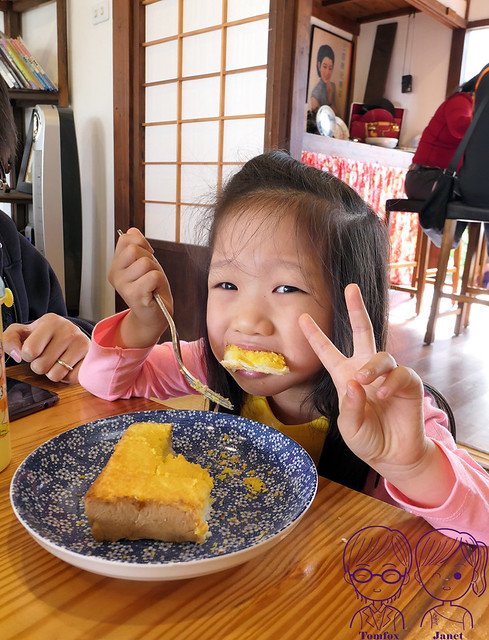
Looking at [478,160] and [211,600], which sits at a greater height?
[478,160]

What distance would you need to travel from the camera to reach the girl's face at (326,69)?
5316 mm

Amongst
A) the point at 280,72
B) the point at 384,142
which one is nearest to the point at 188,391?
the point at 280,72

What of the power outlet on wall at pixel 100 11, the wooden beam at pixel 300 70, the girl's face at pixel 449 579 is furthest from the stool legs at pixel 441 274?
the girl's face at pixel 449 579

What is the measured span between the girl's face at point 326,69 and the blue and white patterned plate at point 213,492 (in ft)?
17.5

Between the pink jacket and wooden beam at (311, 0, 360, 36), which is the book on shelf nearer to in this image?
wooden beam at (311, 0, 360, 36)

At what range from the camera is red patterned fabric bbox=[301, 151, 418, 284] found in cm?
363

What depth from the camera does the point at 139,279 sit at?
33.4 inches

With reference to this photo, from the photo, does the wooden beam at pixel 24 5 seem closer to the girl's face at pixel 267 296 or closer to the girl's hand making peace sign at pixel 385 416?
the girl's face at pixel 267 296

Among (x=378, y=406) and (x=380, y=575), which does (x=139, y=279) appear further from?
(x=380, y=575)

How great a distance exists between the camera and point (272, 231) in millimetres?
838

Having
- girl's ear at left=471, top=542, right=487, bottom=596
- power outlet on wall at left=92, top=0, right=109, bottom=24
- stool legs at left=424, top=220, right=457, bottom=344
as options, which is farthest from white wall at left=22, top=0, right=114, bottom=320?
girl's ear at left=471, top=542, right=487, bottom=596

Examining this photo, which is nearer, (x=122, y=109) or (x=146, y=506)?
(x=146, y=506)

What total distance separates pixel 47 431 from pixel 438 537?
53 centimetres

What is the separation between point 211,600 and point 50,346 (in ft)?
2.32
